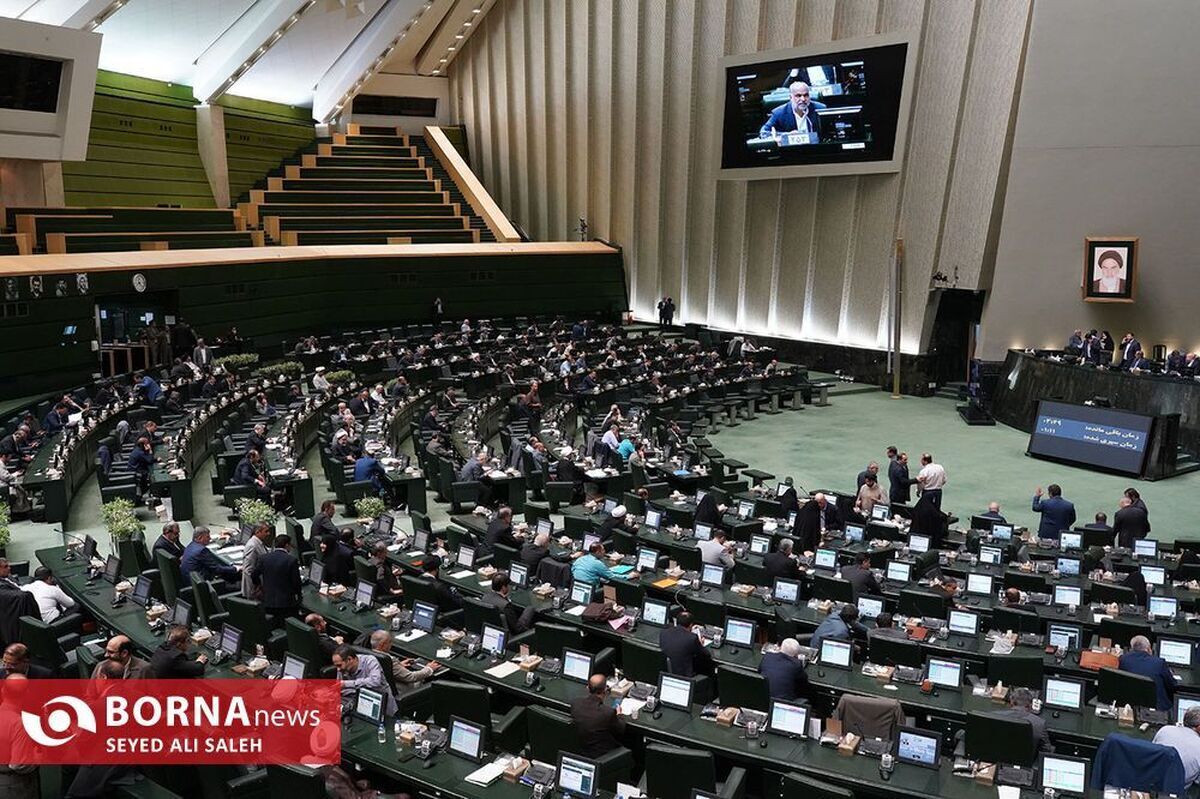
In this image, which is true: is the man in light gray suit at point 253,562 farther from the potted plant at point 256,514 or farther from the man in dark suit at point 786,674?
the man in dark suit at point 786,674

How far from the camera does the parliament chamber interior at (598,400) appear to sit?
8.30 m

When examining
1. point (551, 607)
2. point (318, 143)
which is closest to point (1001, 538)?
point (551, 607)

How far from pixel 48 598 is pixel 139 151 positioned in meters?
26.9

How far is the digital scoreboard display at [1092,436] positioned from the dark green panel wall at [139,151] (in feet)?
90.5

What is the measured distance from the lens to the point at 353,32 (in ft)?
132

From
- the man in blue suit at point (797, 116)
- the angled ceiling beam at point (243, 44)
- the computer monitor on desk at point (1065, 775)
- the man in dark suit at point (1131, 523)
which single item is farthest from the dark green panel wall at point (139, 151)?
the computer monitor on desk at point (1065, 775)

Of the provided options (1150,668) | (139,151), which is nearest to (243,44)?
(139,151)

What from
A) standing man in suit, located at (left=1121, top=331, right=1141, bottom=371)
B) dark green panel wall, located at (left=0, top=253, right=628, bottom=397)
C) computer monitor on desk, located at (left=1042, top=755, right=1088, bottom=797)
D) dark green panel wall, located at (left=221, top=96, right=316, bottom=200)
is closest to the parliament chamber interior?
computer monitor on desk, located at (left=1042, top=755, right=1088, bottom=797)

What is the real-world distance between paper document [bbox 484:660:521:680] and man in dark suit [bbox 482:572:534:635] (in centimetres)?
98

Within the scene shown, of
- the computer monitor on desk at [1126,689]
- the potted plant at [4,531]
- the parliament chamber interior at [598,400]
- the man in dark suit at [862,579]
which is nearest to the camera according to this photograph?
the parliament chamber interior at [598,400]

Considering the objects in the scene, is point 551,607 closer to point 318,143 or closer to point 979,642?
point 979,642

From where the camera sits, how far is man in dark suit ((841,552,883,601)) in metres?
11.9

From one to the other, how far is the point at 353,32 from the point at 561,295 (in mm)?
13070

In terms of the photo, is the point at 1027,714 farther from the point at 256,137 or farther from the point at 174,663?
the point at 256,137
